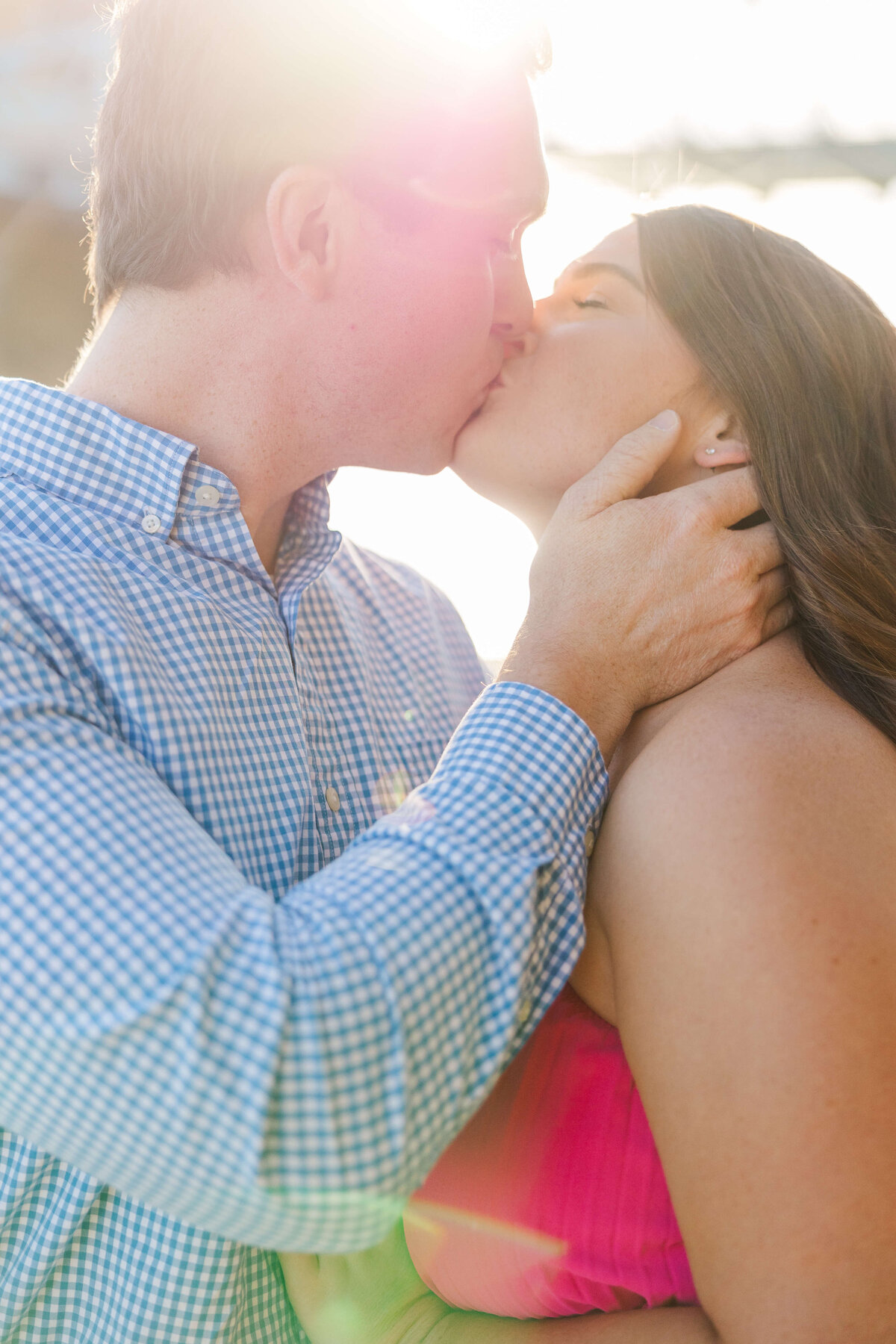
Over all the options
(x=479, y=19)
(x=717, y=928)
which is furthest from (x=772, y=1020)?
(x=479, y=19)

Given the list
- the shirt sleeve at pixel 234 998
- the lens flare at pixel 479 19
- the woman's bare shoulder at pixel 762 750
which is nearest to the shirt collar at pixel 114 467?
the shirt sleeve at pixel 234 998

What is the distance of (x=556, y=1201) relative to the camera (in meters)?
1.08

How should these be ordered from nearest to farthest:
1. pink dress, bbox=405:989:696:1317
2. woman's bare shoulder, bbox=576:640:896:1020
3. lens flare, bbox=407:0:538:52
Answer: woman's bare shoulder, bbox=576:640:896:1020 → pink dress, bbox=405:989:696:1317 → lens flare, bbox=407:0:538:52

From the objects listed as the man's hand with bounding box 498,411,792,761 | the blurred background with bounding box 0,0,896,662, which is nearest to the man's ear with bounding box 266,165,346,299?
the man's hand with bounding box 498,411,792,761

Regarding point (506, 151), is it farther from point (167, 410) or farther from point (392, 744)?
point (392, 744)

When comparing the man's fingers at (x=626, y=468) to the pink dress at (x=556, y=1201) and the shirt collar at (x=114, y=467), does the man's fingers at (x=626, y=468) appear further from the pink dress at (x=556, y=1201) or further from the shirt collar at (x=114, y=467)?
the pink dress at (x=556, y=1201)

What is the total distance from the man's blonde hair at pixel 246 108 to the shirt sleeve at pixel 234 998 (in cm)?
82

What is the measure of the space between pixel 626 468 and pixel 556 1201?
90 centimetres

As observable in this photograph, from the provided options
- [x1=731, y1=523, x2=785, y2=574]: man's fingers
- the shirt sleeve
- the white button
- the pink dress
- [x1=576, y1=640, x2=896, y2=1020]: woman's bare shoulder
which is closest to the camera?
the shirt sleeve

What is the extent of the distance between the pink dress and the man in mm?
196

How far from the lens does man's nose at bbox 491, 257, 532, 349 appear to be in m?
1.57

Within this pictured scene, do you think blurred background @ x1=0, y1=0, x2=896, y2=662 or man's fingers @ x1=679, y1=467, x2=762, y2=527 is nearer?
man's fingers @ x1=679, y1=467, x2=762, y2=527

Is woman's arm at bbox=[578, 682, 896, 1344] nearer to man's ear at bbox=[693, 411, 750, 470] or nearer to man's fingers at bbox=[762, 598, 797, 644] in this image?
man's fingers at bbox=[762, 598, 797, 644]

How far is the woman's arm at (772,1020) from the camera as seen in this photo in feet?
2.72
